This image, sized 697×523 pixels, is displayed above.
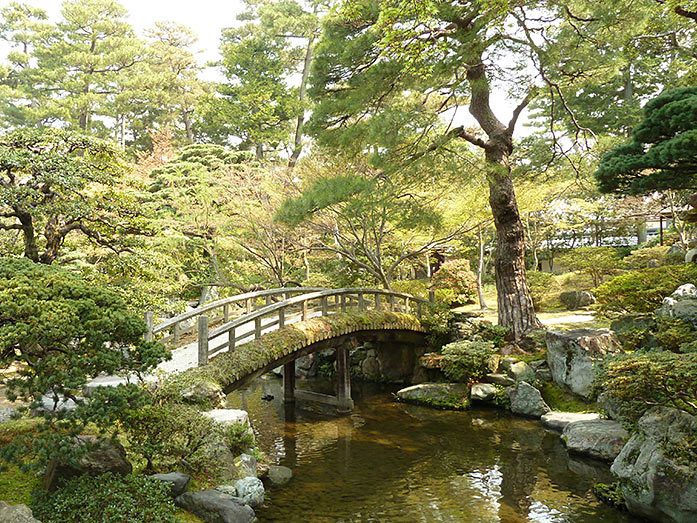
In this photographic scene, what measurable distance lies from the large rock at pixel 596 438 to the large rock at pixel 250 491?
228 inches

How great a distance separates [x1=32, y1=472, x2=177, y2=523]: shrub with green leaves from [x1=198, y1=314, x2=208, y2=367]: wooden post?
10.7 feet

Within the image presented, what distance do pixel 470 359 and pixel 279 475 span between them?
20.7 ft

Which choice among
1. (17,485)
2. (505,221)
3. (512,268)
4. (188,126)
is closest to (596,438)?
(512,268)

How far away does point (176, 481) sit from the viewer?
605cm

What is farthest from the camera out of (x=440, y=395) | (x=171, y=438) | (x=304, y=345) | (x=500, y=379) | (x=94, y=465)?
(x=440, y=395)

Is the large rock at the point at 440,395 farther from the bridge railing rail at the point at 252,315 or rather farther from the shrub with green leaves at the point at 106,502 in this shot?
the shrub with green leaves at the point at 106,502

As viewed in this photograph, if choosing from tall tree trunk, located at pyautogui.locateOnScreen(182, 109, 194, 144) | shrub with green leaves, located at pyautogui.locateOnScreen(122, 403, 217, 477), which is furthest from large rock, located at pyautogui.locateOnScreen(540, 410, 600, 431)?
tall tree trunk, located at pyautogui.locateOnScreen(182, 109, 194, 144)

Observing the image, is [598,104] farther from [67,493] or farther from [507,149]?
[67,493]

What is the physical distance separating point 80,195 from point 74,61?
24.5m

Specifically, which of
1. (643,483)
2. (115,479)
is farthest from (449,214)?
(115,479)

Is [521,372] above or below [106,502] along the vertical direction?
below

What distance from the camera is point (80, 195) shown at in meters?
8.05

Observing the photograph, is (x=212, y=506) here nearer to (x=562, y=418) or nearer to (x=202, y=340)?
(x=202, y=340)

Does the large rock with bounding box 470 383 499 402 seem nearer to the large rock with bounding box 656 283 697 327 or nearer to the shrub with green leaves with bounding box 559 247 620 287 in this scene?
the large rock with bounding box 656 283 697 327
